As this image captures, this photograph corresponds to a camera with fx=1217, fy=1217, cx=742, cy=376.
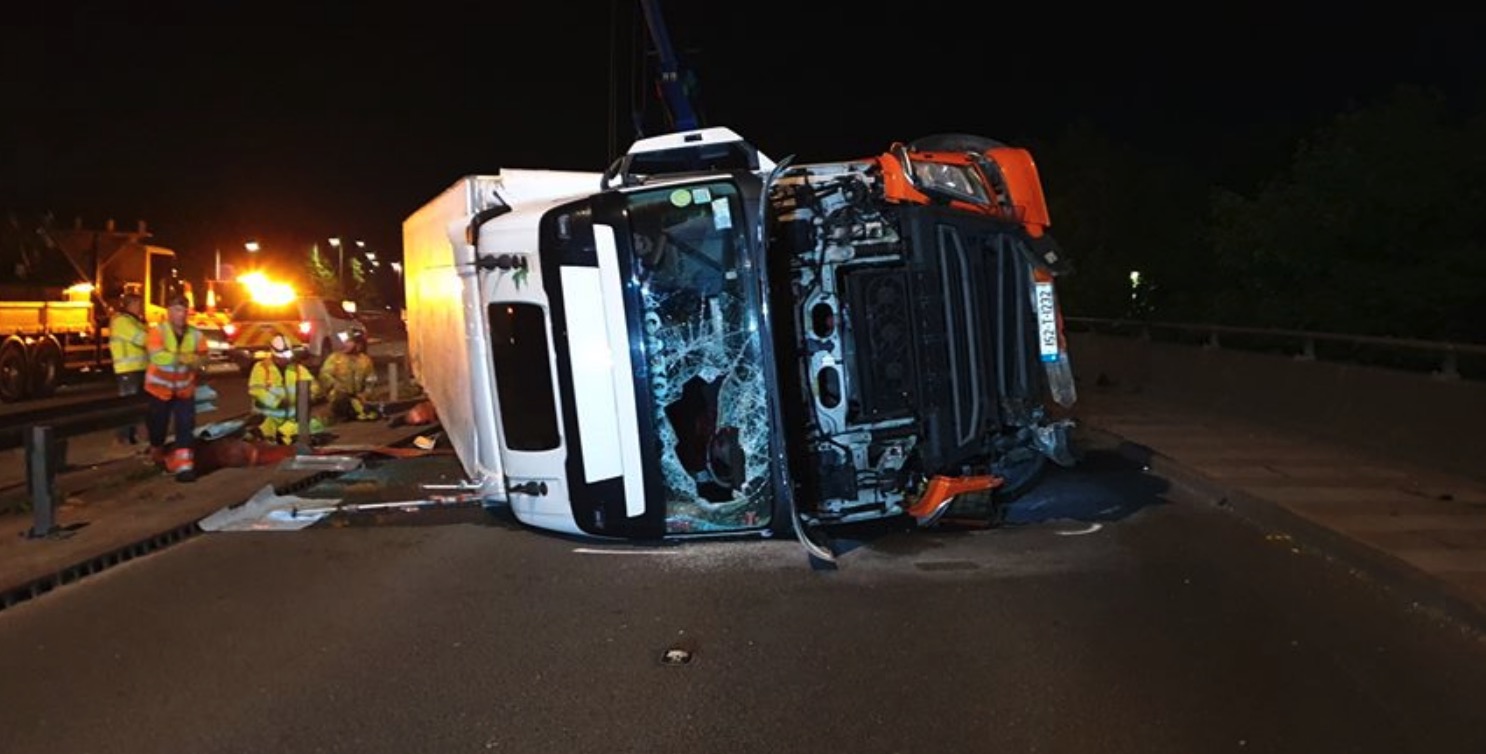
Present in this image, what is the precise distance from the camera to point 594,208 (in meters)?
6.51

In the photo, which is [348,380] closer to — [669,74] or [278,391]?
[278,391]

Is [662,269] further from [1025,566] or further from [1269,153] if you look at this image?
[1269,153]

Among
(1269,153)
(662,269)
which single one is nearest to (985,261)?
(662,269)

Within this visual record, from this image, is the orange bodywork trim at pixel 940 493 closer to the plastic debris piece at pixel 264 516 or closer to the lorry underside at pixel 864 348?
the lorry underside at pixel 864 348

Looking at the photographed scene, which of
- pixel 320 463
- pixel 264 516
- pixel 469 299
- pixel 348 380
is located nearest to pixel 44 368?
pixel 348 380

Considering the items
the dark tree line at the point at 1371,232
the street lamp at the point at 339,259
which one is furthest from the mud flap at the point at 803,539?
the street lamp at the point at 339,259

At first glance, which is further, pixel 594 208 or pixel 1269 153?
pixel 1269 153

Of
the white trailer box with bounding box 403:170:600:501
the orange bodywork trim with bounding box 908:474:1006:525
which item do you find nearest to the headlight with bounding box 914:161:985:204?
the orange bodywork trim with bounding box 908:474:1006:525

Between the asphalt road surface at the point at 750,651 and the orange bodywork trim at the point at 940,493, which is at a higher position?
the orange bodywork trim at the point at 940,493

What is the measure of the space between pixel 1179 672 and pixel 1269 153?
28376mm

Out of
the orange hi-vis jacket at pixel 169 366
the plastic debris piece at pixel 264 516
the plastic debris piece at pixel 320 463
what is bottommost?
the plastic debris piece at pixel 264 516

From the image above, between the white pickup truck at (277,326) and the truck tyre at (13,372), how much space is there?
463 centimetres

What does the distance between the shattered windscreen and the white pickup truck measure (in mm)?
18955

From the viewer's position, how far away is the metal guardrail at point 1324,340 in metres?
10.2
